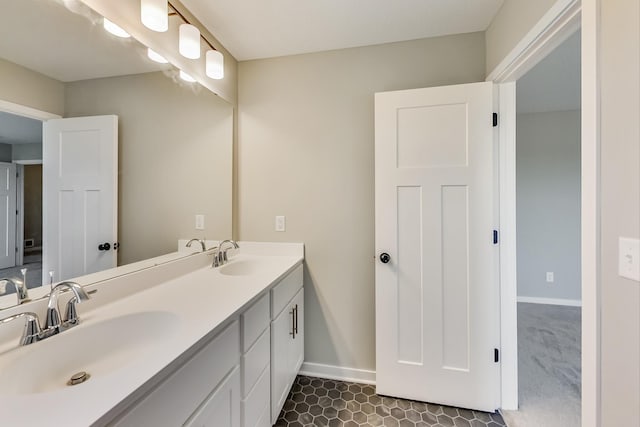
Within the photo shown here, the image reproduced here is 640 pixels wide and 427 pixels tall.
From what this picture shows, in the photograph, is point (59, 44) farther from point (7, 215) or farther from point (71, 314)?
point (71, 314)

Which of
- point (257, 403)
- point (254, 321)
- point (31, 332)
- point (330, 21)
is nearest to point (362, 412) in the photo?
point (257, 403)

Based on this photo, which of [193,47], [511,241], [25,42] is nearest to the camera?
[25,42]

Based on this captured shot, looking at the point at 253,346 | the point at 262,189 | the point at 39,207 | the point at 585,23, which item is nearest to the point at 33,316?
the point at 39,207

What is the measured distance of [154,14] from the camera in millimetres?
1175

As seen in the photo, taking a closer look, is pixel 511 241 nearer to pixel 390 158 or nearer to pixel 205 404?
pixel 390 158

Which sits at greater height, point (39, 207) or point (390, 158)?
point (390, 158)

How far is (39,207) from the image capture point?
3.01 feet

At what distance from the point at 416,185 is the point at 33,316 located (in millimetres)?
1789

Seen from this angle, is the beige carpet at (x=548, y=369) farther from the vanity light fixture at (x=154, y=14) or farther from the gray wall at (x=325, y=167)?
the vanity light fixture at (x=154, y=14)

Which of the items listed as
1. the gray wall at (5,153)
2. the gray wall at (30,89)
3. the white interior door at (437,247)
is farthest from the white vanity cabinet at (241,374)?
the gray wall at (30,89)

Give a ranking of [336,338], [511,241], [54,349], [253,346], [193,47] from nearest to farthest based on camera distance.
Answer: [54,349]
[253,346]
[193,47]
[511,241]
[336,338]

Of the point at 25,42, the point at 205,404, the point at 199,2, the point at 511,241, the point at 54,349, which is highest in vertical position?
the point at 199,2

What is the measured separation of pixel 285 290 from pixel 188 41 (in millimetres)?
1499
